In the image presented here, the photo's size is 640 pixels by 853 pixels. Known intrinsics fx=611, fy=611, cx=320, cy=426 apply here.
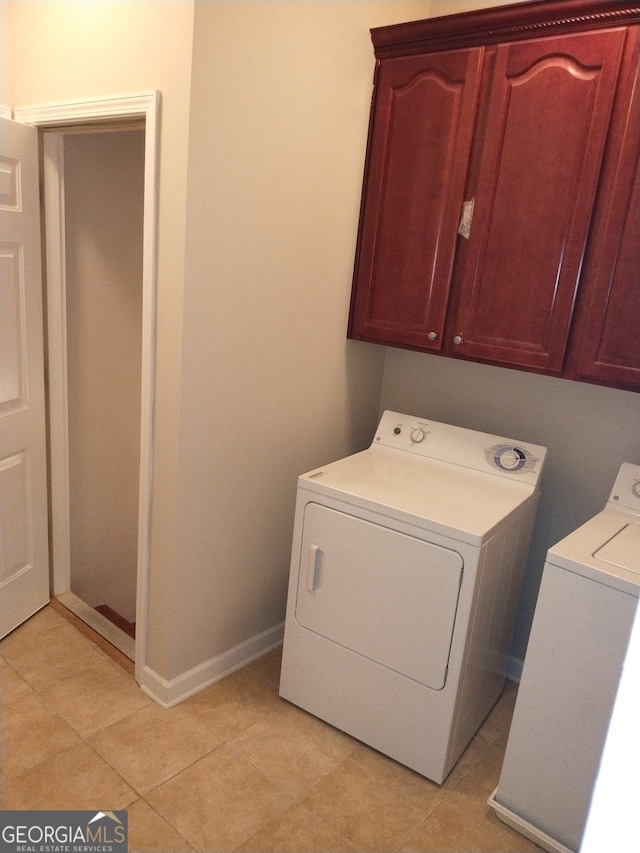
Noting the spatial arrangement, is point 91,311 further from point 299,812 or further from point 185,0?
point 299,812

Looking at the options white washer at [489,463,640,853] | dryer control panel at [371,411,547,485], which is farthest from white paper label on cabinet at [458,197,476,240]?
white washer at [489,463,640,853]

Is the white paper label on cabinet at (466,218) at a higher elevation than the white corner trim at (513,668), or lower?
higher

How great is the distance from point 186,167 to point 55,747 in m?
1.79

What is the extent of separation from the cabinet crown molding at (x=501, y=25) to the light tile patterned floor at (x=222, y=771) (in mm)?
2283

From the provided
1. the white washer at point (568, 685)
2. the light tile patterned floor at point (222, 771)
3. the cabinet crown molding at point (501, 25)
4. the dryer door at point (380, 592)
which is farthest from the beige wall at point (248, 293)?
the white washer at point (568, 685)

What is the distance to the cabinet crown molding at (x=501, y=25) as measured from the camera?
172cm

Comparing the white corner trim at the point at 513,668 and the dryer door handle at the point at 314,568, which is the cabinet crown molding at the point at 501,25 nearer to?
the dryer door handle at the point at 314,568

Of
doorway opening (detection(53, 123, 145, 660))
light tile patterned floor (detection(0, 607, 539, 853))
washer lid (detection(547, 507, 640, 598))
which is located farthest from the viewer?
doorway opening (detection(53, 123, 145, 660))

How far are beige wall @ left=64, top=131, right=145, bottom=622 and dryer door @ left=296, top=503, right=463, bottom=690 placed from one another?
1.29 meters

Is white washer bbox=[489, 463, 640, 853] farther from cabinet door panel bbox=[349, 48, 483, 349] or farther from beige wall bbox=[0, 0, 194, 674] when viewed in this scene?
beige wall bbox=[0, 0, 194, 674]

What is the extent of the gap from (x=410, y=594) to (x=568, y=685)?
0.48 m

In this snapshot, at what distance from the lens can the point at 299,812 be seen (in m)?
1.77

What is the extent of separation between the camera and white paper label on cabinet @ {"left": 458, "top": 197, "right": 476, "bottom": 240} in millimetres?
2055

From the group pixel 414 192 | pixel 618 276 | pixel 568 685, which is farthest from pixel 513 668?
pixel 414 192
